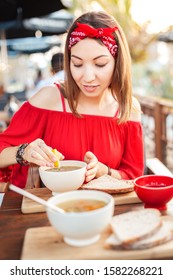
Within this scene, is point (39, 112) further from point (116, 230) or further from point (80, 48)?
point (116, 230)

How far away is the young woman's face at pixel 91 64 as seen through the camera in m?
1.57

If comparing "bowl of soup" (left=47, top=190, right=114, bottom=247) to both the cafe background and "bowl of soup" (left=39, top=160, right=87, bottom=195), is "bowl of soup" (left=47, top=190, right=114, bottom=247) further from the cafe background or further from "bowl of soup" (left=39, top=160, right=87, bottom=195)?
the cafe background

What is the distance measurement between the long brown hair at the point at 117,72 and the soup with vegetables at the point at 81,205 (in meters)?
0.76

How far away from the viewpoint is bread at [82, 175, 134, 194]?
1497 millimetres

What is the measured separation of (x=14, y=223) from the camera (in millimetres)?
1328

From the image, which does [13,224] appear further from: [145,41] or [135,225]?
[145,41]

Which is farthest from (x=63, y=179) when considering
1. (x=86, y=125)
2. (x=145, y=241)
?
(x=86, y=125)

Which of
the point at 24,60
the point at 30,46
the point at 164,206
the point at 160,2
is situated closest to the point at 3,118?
the point at 164,206

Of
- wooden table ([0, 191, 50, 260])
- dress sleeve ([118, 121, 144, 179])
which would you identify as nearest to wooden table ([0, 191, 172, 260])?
wooden table ([0, 191, 50, 260])

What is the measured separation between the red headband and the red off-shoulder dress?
0.36 metres

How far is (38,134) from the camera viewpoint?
6.34ft

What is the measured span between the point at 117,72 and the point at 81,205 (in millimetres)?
797

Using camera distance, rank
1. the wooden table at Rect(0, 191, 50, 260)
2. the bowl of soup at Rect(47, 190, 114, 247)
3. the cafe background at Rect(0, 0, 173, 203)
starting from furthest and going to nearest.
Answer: the cafe background at Rect(0, 0, 173, 203), the wooden table at Rect(0, 191, 50, 260), the bowl of soup at Rect(47, 190, 114, 247)

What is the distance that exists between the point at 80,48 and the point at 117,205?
639 millimetres
